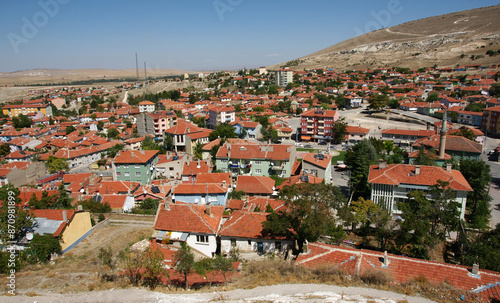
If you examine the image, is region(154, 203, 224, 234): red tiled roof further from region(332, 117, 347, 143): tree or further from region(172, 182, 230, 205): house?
region(332, 117, 347, 143): tree

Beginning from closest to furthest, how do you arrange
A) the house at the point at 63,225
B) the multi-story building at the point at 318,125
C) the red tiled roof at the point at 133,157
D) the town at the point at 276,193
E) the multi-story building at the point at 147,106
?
the town at the point at 276,193 < the house at the point at 63,225 < the red tiled roof at the point at 133,157 < the multi-story building at the point at 318,125 < the multi-story building at the point at 147,106

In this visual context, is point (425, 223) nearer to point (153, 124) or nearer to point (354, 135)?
point (354, 135)

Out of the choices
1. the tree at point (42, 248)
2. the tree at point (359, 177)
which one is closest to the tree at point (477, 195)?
the tree at point (359, 177)

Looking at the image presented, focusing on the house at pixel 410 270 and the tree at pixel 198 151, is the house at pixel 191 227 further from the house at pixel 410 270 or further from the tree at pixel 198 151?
the tree at pixel 198 151

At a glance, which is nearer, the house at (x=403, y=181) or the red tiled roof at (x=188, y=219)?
the red tiled roof at (x=188, y=219)

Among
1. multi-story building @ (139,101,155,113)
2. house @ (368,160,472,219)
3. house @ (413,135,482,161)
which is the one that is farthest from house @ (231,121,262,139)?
multi-story building @ (139,101,155,113)
